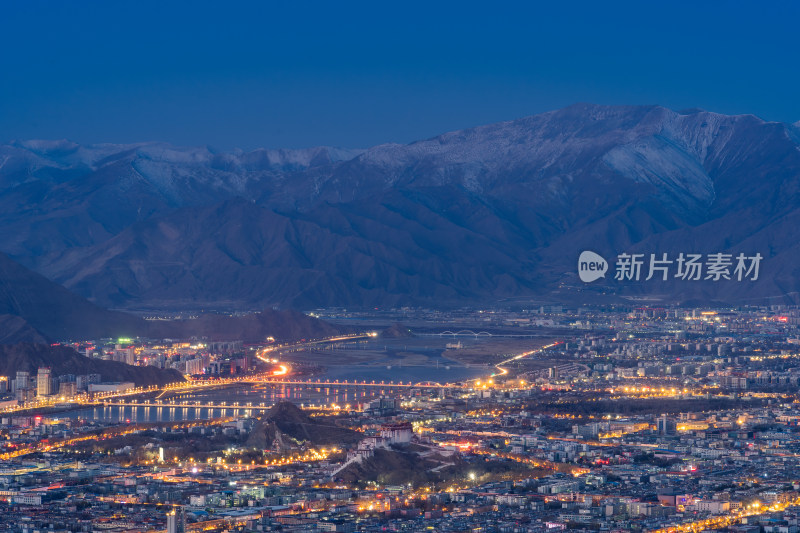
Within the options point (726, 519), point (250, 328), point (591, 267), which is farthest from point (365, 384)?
point (591, 267)

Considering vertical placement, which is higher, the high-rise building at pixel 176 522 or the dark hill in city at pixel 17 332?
the dark hill in city at pixel 17 332

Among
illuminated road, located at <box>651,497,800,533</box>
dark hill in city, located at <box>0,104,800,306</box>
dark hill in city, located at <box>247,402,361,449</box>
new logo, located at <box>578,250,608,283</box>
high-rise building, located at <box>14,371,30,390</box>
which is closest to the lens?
illuminated road, located at <box>651,497,800,533</box>

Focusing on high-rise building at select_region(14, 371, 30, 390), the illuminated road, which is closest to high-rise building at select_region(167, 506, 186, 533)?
the illuminated road

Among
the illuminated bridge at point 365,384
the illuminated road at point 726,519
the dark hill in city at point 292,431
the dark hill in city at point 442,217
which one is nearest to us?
the illuminated road at point 726,519

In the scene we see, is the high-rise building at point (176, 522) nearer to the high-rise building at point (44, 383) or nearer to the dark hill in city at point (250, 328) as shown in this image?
the high-rise building at point (44, 383)

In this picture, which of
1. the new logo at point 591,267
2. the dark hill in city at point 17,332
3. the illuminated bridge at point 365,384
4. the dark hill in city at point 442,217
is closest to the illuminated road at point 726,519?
the illuminated bridge at point 365,384

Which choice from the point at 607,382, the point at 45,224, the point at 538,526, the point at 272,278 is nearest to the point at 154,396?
the point at 607,382

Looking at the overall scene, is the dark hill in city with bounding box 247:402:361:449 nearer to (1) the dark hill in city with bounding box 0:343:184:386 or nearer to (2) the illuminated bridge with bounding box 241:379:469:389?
(2) the illuminated bridge with bounding box 241:379:469:389
